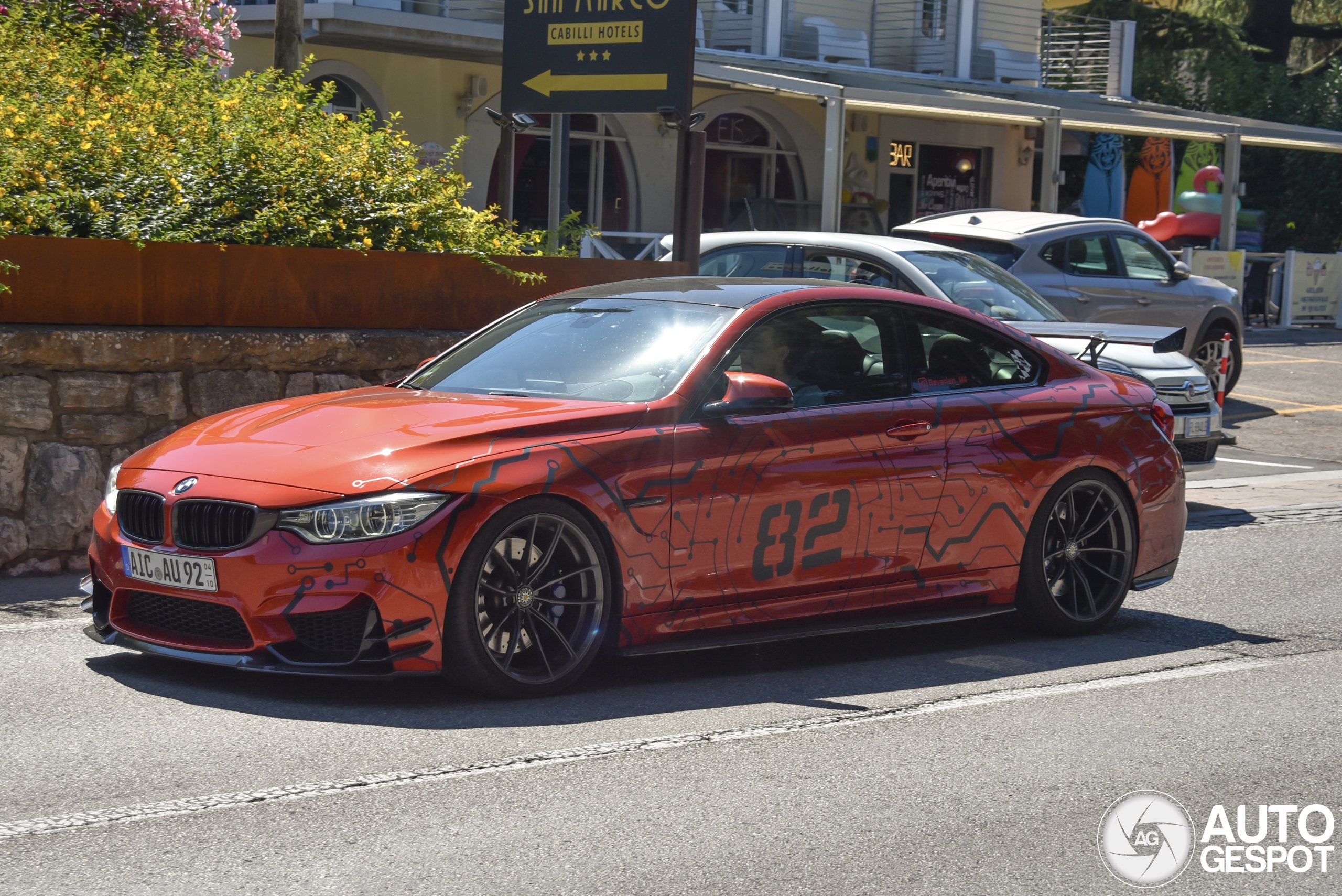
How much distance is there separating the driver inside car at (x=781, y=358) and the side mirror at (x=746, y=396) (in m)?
0.21

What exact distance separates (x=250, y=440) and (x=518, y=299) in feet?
14.5

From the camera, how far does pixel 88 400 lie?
26.2 ft

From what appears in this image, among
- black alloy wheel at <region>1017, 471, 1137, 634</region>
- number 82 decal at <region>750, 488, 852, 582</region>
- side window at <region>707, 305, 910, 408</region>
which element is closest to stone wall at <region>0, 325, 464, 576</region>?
side window at <region>707, 305, 910, 408</region>

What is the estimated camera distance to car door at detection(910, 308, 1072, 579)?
6602mm

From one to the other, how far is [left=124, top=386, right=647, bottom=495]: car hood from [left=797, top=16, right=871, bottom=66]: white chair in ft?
73.8

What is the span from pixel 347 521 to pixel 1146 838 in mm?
2599

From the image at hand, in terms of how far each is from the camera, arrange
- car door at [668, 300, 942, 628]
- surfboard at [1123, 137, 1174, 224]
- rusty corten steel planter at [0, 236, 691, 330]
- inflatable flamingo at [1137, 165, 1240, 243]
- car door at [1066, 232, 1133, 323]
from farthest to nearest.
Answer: surfboard at [1123, 137, 1174, 224], inflatable flamingo at [1137, 165, 1240, 243], car door at [1066, 232, 1133, 323], rusty corten steel planter at [0, 236, 691, 330], car door at [668, 300, 942, 628]

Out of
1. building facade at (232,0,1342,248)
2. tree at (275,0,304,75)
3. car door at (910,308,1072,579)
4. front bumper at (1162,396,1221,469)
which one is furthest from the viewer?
building facade at (232,0,1342,248)

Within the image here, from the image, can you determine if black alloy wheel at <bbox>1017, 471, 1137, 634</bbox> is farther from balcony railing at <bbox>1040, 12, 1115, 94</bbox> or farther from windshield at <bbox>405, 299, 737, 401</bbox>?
balcony railing at <bbox>1040, 12, 1115, 94</bbox>

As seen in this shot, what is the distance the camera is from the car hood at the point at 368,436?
209 inches

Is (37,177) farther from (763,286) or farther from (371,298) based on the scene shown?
(763,286)

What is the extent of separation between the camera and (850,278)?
1188 cm

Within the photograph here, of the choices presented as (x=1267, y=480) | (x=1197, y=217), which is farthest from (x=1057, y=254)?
(x=1197, y=217)

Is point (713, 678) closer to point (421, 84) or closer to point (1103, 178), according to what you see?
point (421, 84)
